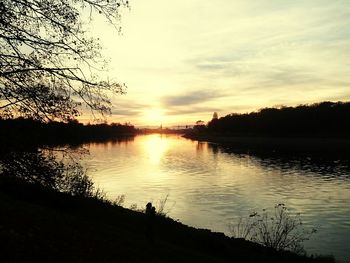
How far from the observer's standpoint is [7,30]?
34.0 ft

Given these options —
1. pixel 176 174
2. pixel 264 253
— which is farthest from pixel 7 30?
pixel 176 174

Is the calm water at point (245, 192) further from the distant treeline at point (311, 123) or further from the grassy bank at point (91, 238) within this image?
the distant treeline at point (311, 123)

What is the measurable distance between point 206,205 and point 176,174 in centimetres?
2351

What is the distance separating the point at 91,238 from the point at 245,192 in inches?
1255

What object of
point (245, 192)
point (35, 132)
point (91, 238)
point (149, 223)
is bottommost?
point (245, 192)

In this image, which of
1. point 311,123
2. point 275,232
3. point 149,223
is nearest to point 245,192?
point 275,232

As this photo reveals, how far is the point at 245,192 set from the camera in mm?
42719

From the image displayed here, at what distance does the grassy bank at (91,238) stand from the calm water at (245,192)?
3.17 metres

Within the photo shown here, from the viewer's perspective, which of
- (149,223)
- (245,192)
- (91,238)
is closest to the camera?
(91,238)

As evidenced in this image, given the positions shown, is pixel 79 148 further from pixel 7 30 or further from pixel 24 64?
pixel 7 30

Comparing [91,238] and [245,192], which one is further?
[245,192]

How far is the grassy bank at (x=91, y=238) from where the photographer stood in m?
9.81

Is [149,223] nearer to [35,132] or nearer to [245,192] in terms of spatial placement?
[35,132]

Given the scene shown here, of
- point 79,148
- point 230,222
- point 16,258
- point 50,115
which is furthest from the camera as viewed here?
point 230,222
